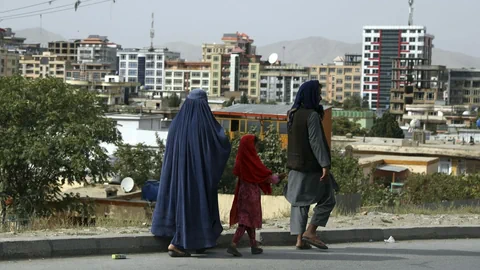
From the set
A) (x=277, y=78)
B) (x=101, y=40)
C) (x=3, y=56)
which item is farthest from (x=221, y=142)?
(x=101, y=40)

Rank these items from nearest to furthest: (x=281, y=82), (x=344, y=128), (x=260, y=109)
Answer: (x=260, y=109)
(x=344, y=128)
(x=281, y=82)

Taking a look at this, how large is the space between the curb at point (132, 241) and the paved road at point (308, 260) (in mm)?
106

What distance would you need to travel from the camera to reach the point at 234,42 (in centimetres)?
18825

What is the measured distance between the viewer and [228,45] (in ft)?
623

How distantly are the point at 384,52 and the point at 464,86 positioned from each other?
3285cm

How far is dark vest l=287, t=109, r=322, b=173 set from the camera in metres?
7.49

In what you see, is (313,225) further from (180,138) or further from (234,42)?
(234,42)

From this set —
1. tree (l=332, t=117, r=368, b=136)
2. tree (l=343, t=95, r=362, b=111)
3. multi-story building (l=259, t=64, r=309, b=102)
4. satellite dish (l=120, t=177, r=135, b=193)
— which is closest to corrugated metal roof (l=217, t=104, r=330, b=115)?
satellite dish (l=120, t=177, r=135, b=193)

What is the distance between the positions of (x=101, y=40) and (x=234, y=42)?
3008 centimetres

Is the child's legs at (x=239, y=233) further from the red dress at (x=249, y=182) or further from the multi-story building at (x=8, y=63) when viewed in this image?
the multi-story building at (x=8, y=63)

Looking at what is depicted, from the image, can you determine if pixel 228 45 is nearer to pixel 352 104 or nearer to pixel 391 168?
pixel 352 104

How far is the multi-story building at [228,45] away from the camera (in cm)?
18675

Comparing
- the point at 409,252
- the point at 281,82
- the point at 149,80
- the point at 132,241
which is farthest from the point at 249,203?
the point at 149,80

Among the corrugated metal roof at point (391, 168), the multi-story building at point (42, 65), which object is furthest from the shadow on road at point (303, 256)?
the multi-story building at point (42, 65)
